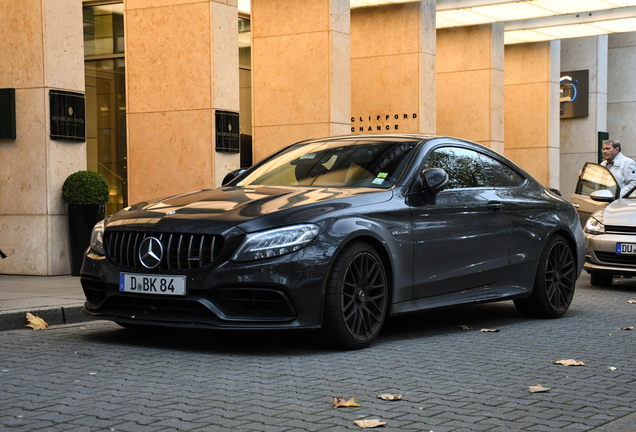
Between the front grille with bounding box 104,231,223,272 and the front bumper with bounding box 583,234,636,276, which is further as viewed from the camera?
the front bumper with bounding box 583,234,636,276

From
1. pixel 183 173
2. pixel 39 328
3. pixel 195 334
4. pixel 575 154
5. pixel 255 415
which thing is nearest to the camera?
pixel 255 415

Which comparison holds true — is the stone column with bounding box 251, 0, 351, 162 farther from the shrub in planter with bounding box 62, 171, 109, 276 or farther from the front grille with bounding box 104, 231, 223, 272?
the front grille with bounding box 104, 231, 223, 272

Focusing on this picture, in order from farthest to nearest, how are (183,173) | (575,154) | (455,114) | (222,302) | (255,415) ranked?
1. (575,154)
2. (455,114)
3. (183,173)
4. (222,302)
5. (255,415)

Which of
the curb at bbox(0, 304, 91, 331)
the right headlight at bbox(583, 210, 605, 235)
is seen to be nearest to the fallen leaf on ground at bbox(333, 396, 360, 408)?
the curb at bbox(0, 304, 91, 331)

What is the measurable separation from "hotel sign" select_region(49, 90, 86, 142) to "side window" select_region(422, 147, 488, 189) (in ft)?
18.4

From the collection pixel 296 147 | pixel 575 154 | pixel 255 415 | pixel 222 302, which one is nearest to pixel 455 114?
pixel 575 154

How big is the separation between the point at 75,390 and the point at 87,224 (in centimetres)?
651

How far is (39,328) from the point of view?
7.41m

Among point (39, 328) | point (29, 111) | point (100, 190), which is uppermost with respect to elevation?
point (29, 111)

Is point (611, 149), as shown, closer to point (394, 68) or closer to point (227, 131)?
point (227, 131)

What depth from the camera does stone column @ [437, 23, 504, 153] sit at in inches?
879

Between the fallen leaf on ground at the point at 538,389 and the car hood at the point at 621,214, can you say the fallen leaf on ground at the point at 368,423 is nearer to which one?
the fallen leaf on ground at the point at 538,389

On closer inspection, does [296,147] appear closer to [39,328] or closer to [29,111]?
[39,328]

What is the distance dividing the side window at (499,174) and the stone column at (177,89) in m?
5.96
